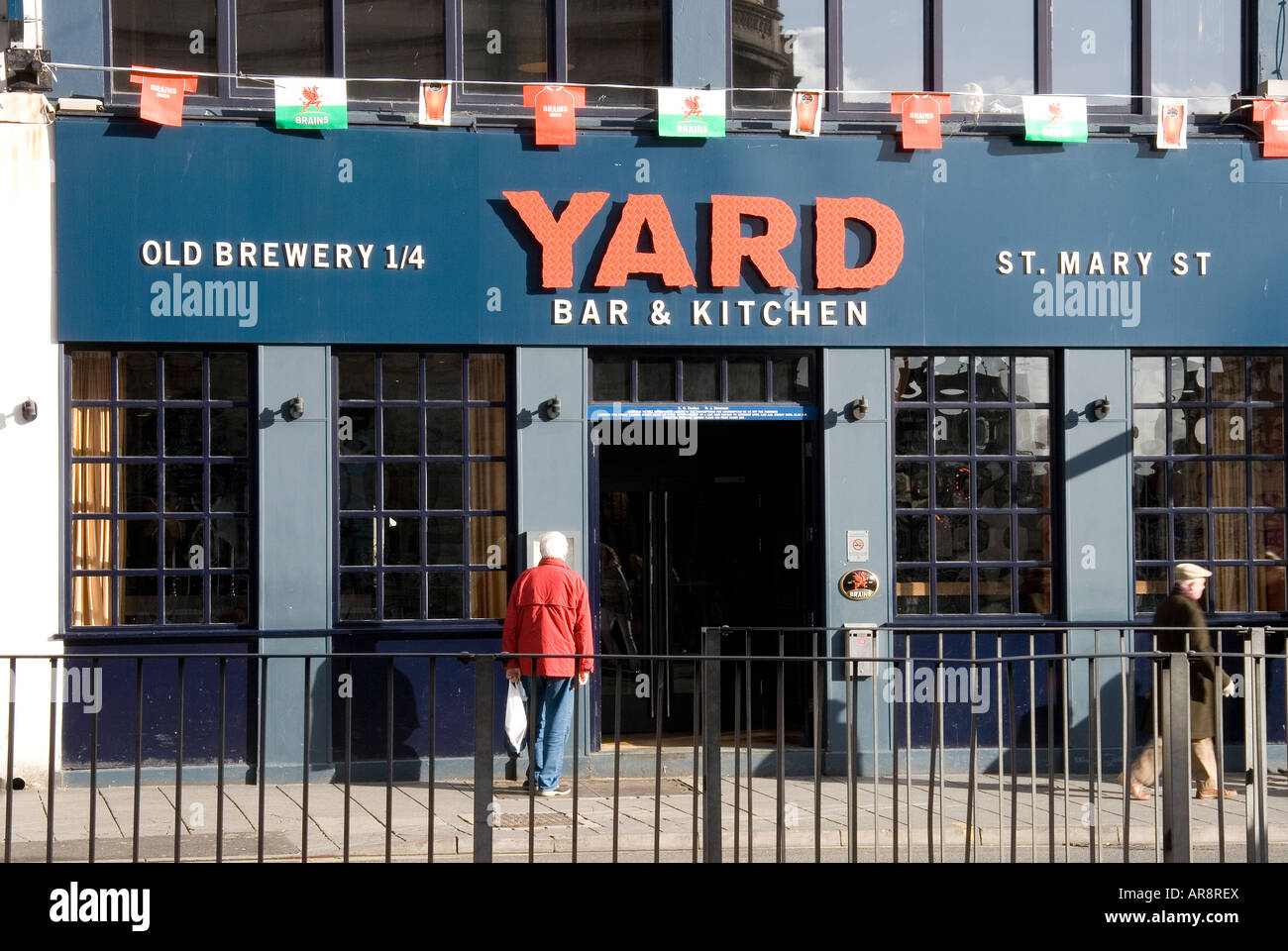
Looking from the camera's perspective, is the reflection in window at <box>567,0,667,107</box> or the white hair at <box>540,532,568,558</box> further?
the reflection in window at <box>567,0,667,107</box>

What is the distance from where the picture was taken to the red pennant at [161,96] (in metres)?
11.0

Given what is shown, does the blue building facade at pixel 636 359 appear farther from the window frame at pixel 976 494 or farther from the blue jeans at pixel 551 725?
the blue jeans at pixel 551 725

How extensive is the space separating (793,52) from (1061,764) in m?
5.95

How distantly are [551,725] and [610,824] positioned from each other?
1.06 meters

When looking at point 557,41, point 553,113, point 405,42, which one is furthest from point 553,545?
point 405,42

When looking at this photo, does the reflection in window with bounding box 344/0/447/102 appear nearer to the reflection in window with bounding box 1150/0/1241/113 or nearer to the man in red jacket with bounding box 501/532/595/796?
the man in red jacket with bounding box 501/532/595/796

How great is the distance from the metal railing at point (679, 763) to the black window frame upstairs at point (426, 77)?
422 centimetres

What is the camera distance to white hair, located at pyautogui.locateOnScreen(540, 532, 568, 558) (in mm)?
10742

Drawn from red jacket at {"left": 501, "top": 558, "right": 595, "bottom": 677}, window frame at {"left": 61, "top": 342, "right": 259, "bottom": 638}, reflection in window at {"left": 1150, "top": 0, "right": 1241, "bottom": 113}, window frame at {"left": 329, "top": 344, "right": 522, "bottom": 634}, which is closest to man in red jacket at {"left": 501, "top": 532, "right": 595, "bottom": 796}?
red jacket at {"left": 501, "top": 558, "right": 595, "bottom": 677}

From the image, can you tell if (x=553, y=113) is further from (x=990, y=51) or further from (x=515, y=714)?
(x=515, y=714)

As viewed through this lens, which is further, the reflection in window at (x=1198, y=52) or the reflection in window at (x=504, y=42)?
the reflection in window at (x=1198, y=52)

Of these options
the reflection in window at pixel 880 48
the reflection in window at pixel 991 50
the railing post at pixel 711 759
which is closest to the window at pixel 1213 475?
the reflection in window at pixel 991 50

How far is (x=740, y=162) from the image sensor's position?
461 inches

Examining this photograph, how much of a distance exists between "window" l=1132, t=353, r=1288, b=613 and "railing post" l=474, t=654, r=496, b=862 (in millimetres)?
7340
